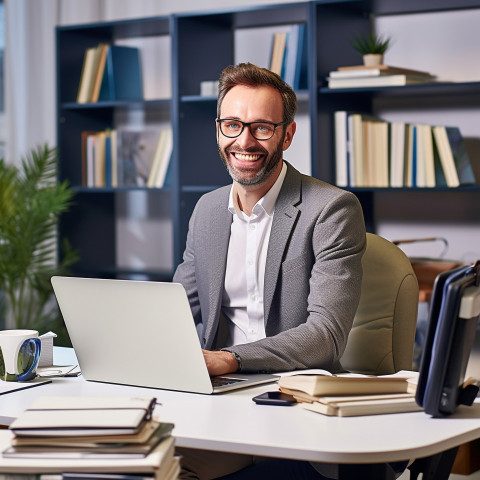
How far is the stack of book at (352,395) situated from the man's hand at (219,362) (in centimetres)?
21

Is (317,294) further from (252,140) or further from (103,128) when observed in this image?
(103,128)

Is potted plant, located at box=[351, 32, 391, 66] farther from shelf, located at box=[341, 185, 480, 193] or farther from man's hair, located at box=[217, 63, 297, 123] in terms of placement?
man's hair, located at box=[217, 63, 297, 123]

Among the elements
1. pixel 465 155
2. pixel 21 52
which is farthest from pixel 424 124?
pixel 21 52

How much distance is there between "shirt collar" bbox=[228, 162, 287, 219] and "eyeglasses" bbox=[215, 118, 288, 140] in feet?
0.44

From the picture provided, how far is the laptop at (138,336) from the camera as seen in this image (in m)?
1.61

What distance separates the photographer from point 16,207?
157 inches

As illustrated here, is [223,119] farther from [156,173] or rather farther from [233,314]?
[156,173]

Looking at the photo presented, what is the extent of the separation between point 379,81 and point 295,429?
96.1 inches

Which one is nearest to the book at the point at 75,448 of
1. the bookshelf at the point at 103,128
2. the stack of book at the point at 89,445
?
the stack of book at the point at 89,445

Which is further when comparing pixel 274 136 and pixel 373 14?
pixel 373 14

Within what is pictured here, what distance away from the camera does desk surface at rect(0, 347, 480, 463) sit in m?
1.30

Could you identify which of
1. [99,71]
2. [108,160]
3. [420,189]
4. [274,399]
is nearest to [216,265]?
[274,399]

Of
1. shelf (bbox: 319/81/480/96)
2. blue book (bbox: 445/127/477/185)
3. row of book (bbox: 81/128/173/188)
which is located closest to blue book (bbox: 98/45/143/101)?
row of book (bbox: 81/128/173/188)

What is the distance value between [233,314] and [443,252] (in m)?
1.87
